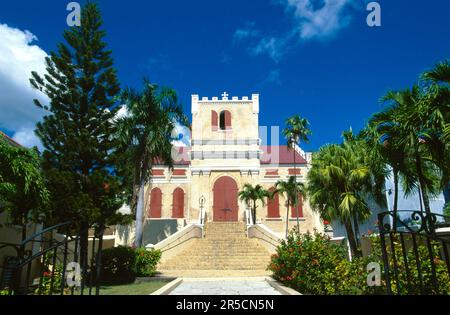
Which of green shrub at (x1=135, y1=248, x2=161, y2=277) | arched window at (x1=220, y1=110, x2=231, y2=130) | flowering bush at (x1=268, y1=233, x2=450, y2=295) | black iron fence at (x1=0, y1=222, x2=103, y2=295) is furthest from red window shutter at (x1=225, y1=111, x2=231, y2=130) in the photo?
flowering bush at (x1=268, y1=233, x2=450, y2=295)

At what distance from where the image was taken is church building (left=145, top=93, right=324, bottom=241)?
96.8 feet

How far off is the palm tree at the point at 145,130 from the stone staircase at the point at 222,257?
4.08m

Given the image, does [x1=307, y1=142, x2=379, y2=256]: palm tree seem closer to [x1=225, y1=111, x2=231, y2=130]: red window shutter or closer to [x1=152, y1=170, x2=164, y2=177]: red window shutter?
[x1=225, y1=111, x2=231, y2=130]: red window shutter

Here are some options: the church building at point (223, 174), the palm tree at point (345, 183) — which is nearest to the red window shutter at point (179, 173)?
the church building at point (223, 174)

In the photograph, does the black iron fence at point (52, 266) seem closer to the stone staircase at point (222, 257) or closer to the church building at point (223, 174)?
the stone staircase at point (222, 257)

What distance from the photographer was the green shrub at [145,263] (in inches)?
557

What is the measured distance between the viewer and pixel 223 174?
3031 centimetres

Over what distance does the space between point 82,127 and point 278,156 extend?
22.3 metres

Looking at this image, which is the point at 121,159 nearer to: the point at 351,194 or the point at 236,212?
the point at 351,194

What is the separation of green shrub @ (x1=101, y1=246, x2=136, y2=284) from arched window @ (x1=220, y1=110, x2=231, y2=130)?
64.4 feet
